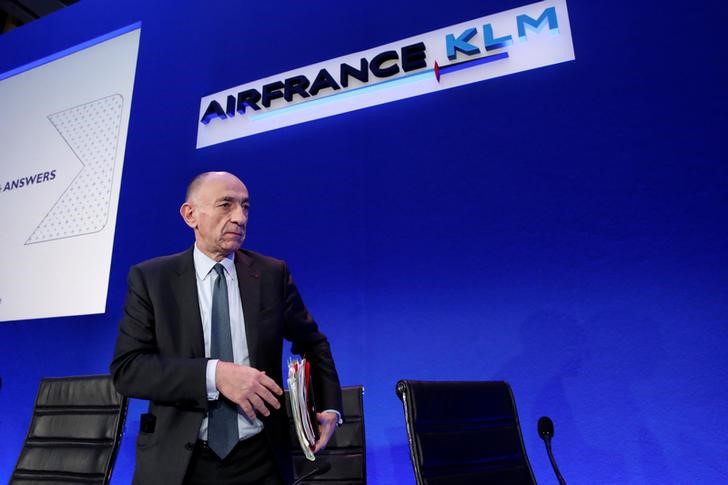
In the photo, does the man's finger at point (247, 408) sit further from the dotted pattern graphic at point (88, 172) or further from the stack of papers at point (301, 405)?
the dotted pattern graphic at point (88, 172)

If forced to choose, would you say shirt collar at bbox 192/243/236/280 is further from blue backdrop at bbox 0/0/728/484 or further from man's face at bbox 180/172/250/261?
blue backdrop at bbox 0/0/728/484

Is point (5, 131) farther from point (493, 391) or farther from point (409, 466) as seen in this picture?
point (493, 391)

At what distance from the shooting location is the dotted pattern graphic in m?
3.55

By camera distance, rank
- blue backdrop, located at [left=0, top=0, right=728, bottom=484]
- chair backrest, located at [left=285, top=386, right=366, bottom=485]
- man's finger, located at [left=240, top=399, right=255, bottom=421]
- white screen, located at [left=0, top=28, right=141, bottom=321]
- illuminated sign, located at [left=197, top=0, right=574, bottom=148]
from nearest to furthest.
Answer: man's finger, located at [left=240, top=399, right=255, bottom=421]
chair backrest, located at [left=285, top=386, right=366, bottom=485]
blue backdrop, located at [left=0, top=0, right=728, bottom=484]
illuminated sign, located at [left=197, top=0, right=574, bottom=148]
white screen, located at [left=0, top=28, right=141, bottom=321]

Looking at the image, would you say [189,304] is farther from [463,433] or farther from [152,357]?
[463,433]

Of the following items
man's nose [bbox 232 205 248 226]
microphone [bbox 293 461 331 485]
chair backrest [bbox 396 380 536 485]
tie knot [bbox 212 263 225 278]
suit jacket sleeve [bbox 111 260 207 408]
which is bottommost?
microphone [bbox 293 461 331 485]

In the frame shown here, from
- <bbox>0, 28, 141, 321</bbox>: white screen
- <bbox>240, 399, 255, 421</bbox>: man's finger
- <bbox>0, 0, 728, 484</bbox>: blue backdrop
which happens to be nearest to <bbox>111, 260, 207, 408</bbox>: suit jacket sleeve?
<bbox>240, 399, 255, 421</bbox>: man's finger

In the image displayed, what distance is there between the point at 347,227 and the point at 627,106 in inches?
58.9

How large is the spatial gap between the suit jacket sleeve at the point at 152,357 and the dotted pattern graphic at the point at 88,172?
2376 millimetres

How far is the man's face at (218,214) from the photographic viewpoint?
149 cm

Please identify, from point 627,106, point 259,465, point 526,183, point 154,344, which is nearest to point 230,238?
point 154,344

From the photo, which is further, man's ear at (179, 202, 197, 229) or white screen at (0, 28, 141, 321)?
white screen at (0, 28, 141, 321)

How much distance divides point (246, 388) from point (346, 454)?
101 cm

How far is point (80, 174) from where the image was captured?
368cm
